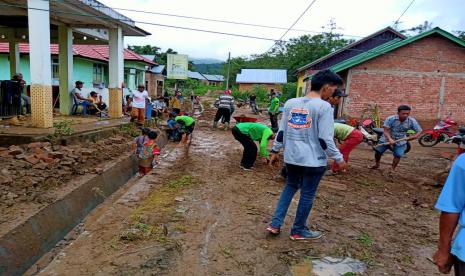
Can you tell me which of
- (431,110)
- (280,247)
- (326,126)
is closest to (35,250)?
(280,247)

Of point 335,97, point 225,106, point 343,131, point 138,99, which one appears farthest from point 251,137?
point 225,106

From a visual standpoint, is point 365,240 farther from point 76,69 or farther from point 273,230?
point 76,69

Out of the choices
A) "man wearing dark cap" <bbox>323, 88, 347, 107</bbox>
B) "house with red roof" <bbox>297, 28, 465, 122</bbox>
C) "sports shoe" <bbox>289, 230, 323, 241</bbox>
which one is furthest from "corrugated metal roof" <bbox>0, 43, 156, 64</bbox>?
"sports shoe" <bbox>289, 230, 323, 241</bbox>

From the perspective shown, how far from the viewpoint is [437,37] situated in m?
14.2

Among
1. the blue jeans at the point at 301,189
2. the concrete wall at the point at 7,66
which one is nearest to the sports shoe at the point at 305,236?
the blue jeans at the point at 301,189

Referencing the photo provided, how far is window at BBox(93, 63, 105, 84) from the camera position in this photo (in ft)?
66.3

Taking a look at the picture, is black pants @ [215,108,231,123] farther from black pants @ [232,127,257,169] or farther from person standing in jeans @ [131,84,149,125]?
black pants @ [232,127,257,169]

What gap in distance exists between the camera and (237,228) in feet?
13.3

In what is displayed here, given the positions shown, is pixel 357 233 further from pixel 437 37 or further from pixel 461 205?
pixel 437 37

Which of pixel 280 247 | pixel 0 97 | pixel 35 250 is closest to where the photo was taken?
pixel 280 247

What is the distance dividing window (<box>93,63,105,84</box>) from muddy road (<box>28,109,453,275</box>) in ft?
50.1

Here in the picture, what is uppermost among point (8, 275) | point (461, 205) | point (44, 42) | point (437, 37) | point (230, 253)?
point (437, 37)

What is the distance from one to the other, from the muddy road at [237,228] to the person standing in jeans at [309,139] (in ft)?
2.02

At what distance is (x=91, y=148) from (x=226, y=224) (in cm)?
435
